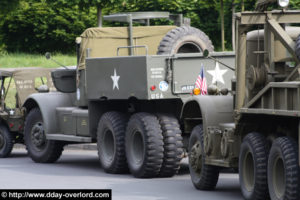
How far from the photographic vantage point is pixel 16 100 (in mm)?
22703

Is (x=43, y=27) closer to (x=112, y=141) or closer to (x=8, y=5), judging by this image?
(x=8, y=5)

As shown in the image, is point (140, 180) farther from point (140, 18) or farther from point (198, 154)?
point (140, 18)

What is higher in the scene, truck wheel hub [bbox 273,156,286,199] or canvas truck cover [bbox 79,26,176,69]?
canvas truck cover [bbox 79,26,176,69]

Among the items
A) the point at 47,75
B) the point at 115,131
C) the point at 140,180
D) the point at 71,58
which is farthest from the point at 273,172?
the point at 71,58

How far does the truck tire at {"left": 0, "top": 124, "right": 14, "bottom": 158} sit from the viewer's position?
72.3 feet

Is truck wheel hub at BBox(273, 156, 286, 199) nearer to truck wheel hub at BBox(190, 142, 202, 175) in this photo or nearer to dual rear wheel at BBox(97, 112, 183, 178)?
truck wheel hub at BBox(190, 142, 202, 175)

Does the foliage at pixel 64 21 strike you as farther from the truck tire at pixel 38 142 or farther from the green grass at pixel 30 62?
the truck tire at pixel 38 142

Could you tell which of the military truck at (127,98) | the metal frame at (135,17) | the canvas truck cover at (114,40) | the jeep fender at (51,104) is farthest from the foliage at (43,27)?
the canvas truck cover at (114,40)

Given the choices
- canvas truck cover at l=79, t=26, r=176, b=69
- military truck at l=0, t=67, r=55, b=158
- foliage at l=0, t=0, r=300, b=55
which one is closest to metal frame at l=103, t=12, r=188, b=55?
canvas truck cover at l=79, t=26, r=176, b=69

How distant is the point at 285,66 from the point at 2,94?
11.2 metres

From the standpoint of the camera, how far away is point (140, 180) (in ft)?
53.8

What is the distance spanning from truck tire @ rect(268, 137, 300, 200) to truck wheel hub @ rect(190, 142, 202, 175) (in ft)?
8.19

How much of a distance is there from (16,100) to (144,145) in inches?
270

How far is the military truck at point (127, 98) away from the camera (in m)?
16.5
